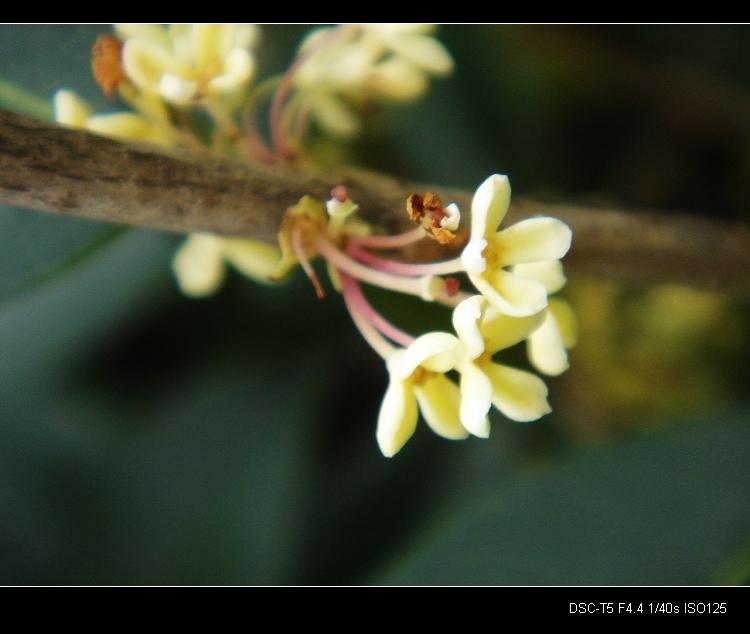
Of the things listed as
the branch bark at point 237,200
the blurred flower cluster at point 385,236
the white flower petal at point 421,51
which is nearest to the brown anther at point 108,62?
the blurred flower cluster at point 385,236

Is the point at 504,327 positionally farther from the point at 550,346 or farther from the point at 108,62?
the point at 108,62

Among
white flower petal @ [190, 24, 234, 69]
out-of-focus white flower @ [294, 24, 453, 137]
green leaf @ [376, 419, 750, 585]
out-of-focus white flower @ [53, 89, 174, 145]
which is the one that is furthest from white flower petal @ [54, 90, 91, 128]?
green leaf @ [376, 419, 750, 585]

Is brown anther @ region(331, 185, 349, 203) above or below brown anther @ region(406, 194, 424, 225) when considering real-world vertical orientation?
above

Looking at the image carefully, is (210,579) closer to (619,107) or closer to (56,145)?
(56,145)

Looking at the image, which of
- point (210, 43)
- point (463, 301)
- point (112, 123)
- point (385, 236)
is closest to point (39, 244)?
point (112, 123)

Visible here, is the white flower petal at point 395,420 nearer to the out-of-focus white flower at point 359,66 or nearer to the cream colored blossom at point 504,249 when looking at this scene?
the cream colored blossom at point 504,249

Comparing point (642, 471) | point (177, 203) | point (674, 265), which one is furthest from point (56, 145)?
point (642, 471)

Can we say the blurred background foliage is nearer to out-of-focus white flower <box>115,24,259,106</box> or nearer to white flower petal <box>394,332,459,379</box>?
out-of-focus white flower <box>115,24,259,106</box>

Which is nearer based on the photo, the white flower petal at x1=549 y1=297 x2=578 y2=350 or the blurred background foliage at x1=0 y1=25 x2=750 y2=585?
the white flower petal at x1=549 y1=297 x2=578 y2=350

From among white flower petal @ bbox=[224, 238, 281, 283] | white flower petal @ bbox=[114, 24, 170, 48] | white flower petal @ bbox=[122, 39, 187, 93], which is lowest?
white flower petal @ bbox=[224, 238, 281, 283]
